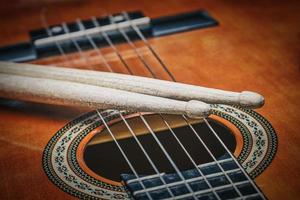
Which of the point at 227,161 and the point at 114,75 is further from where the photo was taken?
the point at 114,75

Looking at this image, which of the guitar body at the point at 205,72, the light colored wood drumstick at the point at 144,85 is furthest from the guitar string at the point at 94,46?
the light colored wood drumstick at the point at 144,85

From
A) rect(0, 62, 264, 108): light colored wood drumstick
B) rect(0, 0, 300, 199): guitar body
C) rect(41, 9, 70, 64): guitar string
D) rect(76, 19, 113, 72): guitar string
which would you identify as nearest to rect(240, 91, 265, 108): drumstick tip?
rect(0, 62, 264, 108): light colored wood drumstick

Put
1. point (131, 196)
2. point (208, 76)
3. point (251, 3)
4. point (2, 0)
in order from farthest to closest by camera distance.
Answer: point (2, 0)
point (251, 3)
point (208, 76)
point (131, 196)

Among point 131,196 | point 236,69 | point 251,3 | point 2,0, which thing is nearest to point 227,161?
point 131,196

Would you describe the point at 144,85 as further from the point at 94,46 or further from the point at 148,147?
the point at 94,46

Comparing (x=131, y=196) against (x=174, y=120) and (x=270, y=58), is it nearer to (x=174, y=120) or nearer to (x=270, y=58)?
(x=174, y=120)

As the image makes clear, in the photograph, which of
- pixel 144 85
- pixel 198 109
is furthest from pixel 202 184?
pixel 144 85

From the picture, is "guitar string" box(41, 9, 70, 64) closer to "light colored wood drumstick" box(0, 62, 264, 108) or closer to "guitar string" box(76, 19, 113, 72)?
"guitar string" box(76, 19, 113, 72)

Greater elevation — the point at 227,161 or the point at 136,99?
the point at 136,99
